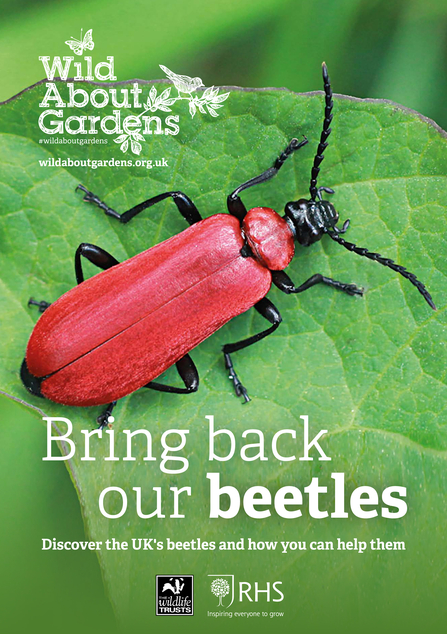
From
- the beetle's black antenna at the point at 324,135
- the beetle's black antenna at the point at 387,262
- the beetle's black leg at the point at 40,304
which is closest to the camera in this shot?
the beetle's black antenna at the point at 324,135

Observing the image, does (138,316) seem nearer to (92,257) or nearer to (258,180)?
(92,257)

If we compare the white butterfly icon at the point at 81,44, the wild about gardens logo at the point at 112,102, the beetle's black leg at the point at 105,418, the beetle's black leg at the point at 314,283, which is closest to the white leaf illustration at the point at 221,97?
the wild about gardens logo at the point at 112,102

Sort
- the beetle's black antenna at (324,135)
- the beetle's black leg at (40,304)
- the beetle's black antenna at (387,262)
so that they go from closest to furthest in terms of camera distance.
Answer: the beetle's black antenna at (324,135), the beetle's black antenna at (387,262), the beetle's black leg at (40,304)

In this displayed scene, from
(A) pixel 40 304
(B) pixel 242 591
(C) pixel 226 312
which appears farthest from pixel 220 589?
(A) pixel 40 304

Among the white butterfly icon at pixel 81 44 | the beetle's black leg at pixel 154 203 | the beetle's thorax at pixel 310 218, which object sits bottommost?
the beetle's thorax at pixel 310 218

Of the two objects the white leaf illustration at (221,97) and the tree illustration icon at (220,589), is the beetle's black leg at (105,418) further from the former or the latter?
the white leaf illustration at (221,97)

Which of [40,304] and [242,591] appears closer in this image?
[242,591]

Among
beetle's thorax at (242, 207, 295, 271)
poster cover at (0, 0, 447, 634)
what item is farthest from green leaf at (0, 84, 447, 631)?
beetle's thorax at (242, 207, 295, 271)

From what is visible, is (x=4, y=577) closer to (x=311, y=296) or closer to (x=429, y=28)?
(x=311, y=296)
